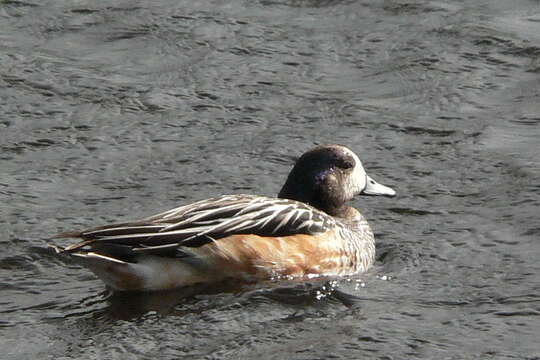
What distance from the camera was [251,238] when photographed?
393 inches

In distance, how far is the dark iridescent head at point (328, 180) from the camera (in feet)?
35.0

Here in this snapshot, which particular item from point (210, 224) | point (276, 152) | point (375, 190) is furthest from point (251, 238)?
point (276, 152)

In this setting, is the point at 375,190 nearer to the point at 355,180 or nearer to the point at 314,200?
the point at 355,180

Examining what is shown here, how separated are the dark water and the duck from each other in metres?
0.14

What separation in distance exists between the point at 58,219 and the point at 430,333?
2942 millimetres

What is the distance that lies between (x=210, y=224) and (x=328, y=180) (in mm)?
1167

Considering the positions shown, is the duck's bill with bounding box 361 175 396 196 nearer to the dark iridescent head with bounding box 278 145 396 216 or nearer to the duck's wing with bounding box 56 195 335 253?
the dark iridescent head with bounding box 278 145 396 216

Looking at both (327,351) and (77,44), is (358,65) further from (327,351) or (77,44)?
(327,351)

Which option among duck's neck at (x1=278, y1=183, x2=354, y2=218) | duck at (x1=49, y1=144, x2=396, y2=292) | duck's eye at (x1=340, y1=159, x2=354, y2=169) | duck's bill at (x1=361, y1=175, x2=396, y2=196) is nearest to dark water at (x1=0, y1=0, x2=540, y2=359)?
duck at (x1=49, y1=144, x2=396, y2=292)

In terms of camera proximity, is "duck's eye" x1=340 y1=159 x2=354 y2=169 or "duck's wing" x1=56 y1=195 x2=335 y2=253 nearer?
"duck's wing" x1=56 y1=195 x2=335 y2=253

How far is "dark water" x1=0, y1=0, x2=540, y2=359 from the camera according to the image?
916cm

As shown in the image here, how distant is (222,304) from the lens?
955 centimetres

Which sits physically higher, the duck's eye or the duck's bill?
the duck's eye

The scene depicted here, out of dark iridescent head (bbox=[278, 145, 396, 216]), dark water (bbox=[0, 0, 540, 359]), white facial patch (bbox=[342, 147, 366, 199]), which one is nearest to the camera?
dark water (bbox=[0, 0, 540, 359])
